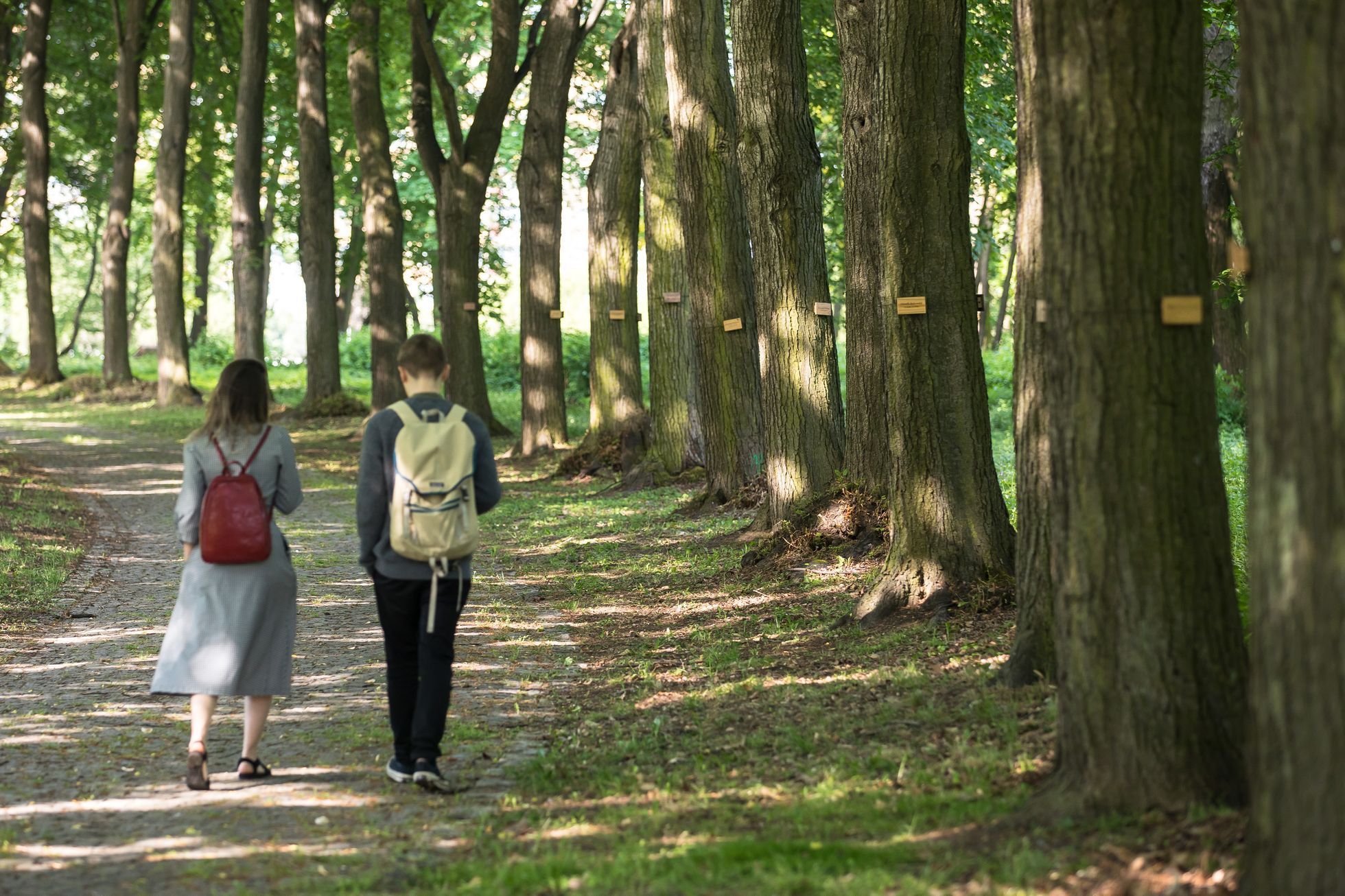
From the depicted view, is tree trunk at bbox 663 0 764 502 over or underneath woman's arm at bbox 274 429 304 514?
over

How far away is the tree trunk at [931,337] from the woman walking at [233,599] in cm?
384

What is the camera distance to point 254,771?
20.3ft

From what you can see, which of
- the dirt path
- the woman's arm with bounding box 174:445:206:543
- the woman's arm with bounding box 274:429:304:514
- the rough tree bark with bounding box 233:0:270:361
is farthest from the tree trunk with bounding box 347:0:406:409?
the woman's arm with bounding box 174:445:206:543

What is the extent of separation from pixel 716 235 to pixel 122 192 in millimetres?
23846

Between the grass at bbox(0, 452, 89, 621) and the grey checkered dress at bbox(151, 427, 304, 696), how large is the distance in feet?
14.6

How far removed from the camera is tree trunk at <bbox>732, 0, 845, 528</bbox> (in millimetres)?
11750

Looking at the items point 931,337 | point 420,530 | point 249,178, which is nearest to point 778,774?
point 420,530

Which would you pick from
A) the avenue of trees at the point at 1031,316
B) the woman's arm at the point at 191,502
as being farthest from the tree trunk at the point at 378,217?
the woman's arm at the point at 191,502

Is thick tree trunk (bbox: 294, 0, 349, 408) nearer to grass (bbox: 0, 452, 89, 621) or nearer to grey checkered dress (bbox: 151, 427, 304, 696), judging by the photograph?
grass (bbox: 0, 452, 89, 621)

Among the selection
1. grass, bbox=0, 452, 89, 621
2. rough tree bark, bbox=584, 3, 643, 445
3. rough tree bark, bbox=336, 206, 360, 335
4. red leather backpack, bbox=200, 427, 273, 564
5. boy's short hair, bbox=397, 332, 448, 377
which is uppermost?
rough tree bark, bbox=336, 206, 360, 335

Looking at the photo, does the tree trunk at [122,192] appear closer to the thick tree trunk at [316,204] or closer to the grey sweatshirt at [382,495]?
the thick tree trunk at [316,204]

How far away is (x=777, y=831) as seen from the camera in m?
5.08

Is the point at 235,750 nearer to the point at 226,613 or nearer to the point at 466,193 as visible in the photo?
the point at 226,613

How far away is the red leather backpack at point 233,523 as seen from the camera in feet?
19.6
